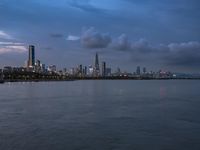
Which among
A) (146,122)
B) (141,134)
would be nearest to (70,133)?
(141,134)

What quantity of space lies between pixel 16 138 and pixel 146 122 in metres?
12.8

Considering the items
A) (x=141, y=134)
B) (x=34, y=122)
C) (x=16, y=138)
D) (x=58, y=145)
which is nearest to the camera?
(x=58, y=145)

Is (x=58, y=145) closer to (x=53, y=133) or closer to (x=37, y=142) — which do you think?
(x=37, y=142)

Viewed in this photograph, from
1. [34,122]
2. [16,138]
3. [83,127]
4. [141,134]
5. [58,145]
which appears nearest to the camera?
[58,145]

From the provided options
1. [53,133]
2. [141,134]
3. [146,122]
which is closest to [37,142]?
[53,133]

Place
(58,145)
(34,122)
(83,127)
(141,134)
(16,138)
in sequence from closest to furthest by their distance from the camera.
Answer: (58,145) → (16,138) → (141,134) → (83,127) → (34,122)

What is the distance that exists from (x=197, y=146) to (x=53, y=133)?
10228 millimetres

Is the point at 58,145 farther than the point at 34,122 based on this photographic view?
No

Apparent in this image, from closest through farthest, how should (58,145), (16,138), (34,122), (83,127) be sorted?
1. (58,145)
2. (16,138)
3. (83,127)
4. (34,122)

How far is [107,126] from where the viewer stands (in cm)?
2908

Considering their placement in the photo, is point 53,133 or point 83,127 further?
point 83,127

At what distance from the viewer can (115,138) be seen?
2372 centimetres

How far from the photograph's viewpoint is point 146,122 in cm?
3144

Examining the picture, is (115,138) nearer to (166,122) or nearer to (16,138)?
(16,138)
